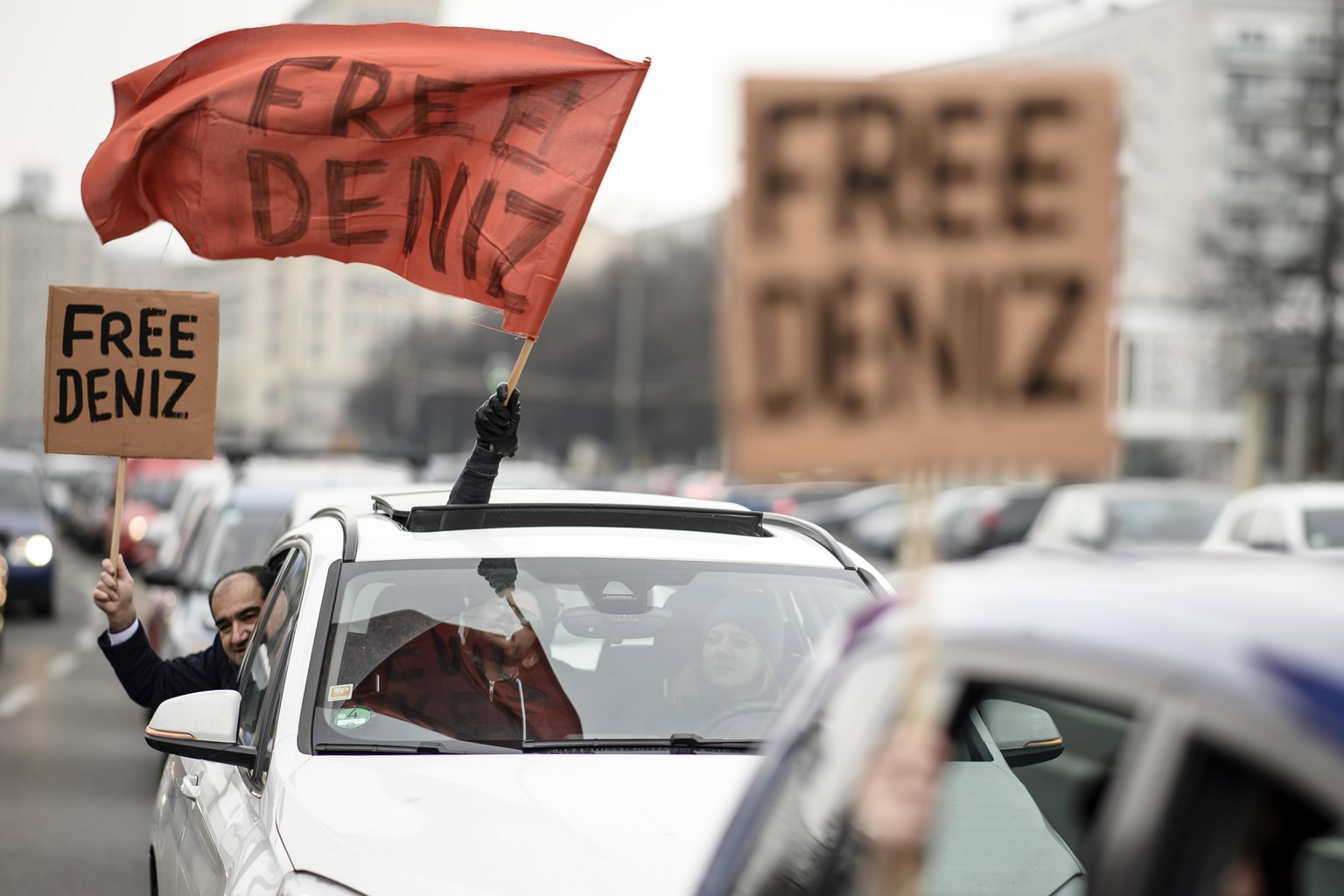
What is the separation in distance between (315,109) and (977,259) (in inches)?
164

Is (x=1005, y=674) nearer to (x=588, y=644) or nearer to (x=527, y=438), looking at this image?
(x=588, y=644)

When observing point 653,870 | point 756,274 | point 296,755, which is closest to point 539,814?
point 653,870

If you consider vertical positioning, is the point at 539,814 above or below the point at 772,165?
below

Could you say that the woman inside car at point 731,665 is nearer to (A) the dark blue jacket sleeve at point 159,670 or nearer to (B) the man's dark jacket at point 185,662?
(B) the man's dark jacket at point 185,662

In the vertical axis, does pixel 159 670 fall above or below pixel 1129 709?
below

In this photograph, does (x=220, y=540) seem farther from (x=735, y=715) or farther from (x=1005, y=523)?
(x=1005, y=523)

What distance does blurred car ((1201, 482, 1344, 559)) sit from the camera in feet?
44.9

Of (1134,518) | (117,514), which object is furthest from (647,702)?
(1134,518)

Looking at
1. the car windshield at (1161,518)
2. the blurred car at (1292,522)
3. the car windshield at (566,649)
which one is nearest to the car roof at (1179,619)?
the car windshield at (566,649)

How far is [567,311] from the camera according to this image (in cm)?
10575

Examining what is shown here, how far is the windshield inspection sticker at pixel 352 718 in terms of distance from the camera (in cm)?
404

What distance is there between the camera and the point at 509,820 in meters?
3.60

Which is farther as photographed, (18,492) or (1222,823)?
(18,492)

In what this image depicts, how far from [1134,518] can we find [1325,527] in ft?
15.0
